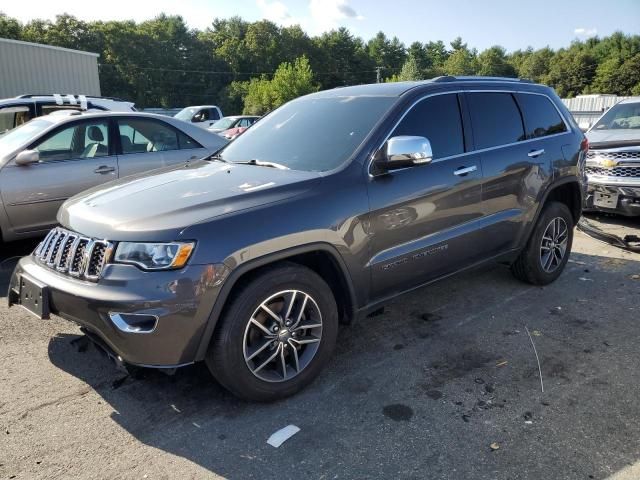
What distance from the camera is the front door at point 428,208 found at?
3.30 meters

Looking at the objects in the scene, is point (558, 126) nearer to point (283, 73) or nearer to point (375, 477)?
point (375, 477)

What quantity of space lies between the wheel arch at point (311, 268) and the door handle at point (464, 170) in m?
1.25

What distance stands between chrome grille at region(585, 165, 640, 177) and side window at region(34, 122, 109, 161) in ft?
20.7

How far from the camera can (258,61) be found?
89.1m

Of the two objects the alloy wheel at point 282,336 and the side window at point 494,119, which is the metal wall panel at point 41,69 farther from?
the alloy wheel at point 282,336

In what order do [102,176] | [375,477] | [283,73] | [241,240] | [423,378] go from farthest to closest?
[283,73], [102,176], [423,378], [241,240], [375,477]

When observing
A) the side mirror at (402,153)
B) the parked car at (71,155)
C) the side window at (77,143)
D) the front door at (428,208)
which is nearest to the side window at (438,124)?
the front door at (428,208)

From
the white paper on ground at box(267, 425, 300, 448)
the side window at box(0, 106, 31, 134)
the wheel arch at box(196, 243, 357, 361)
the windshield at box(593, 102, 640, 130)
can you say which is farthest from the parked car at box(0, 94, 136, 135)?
the windshield at box(593, 102, 640, 130)

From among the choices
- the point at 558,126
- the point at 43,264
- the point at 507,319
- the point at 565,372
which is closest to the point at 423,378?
the point at 565,372

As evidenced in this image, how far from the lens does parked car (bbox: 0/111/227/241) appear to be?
5422mm

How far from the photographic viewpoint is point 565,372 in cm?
333

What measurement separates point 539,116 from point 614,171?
3.29m

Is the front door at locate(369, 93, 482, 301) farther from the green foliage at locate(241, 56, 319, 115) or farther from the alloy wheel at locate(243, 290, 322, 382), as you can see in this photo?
the green foliage at locate(241, 56, 319, 115)

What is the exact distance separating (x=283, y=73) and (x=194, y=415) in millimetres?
63502
